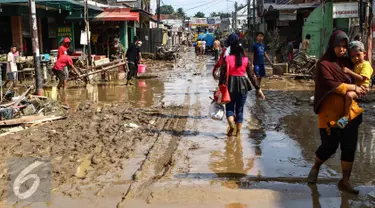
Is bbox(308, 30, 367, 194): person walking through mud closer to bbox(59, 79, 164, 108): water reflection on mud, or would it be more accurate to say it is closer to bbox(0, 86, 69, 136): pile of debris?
bbox(0, 86, 69, 136): pile of debris

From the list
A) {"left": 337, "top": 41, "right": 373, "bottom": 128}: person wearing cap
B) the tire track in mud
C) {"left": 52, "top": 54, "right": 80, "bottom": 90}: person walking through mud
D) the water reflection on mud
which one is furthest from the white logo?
{"left": 52, "top": 54, "right": 80, "bottom": 90}: person walking through mud

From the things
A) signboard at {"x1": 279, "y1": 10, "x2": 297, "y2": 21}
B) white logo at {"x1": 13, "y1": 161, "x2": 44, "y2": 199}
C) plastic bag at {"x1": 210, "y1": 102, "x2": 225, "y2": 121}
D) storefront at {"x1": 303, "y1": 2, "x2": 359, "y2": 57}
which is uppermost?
signboard at {"x1": 279, "y1": 10, "x2": 297, "y2": 21}

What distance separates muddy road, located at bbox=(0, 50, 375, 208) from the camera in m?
4.42

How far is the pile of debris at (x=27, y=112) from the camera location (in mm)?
7714

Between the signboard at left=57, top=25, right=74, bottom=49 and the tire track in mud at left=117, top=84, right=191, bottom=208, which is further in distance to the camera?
the signboard at left=57, top=25, right=74, bottom=49

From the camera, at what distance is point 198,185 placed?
4.76 meters

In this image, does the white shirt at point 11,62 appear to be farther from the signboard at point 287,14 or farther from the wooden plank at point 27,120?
the signboard at point 287,14

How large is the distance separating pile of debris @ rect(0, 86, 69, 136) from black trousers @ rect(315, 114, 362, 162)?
5479mm

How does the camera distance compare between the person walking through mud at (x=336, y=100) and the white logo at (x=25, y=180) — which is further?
the white logo at (x=25, y=180)

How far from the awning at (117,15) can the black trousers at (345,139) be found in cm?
2020

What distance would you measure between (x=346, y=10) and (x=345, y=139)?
14443 millimetres

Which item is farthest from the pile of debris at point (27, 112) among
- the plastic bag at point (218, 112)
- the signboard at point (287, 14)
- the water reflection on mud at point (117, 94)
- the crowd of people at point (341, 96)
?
the signboard at point (287, 14)

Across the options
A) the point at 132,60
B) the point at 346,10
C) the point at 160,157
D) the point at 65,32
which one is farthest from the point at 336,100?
the point at 65,32

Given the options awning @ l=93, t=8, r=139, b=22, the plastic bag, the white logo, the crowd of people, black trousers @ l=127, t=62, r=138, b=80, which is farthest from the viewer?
awning @ l=93, t=8, r=139, b=22
